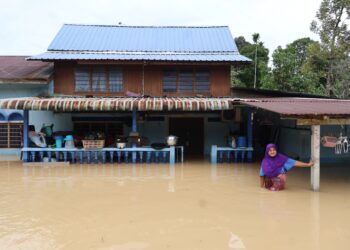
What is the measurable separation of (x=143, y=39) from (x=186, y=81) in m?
3.14

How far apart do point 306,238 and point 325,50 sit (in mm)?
20072

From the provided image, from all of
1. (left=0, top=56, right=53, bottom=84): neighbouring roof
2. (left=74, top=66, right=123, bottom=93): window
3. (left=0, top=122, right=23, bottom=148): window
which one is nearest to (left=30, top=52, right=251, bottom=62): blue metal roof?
(left=74, top=66, right=123, bottom=93): window

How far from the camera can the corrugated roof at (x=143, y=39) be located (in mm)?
15125

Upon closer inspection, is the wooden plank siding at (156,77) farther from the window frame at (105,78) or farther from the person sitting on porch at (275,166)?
the person sitting on porch at (275,166)

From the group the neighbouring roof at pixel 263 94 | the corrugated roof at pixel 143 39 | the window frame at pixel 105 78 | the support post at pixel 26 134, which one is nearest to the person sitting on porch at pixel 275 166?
the neighbouring roof at pixel 263 94

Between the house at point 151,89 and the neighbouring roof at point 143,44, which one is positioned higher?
the neighbouring roof at point 143,44

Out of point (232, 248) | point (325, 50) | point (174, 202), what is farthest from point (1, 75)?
point (325, 50)

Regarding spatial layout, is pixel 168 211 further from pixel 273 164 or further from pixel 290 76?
pixel 290 76

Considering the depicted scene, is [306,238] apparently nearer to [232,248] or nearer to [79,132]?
[232,248]

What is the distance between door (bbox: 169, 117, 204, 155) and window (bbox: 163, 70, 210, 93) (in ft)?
4.77

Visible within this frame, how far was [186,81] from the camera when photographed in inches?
581

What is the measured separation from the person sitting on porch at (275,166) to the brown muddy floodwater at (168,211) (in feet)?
0.92

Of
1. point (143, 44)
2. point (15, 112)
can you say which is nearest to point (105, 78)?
point (143, 44)

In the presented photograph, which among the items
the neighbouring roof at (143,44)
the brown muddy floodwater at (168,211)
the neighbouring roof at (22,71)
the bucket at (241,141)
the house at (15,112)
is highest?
the neighbouring roof at (143,44)
